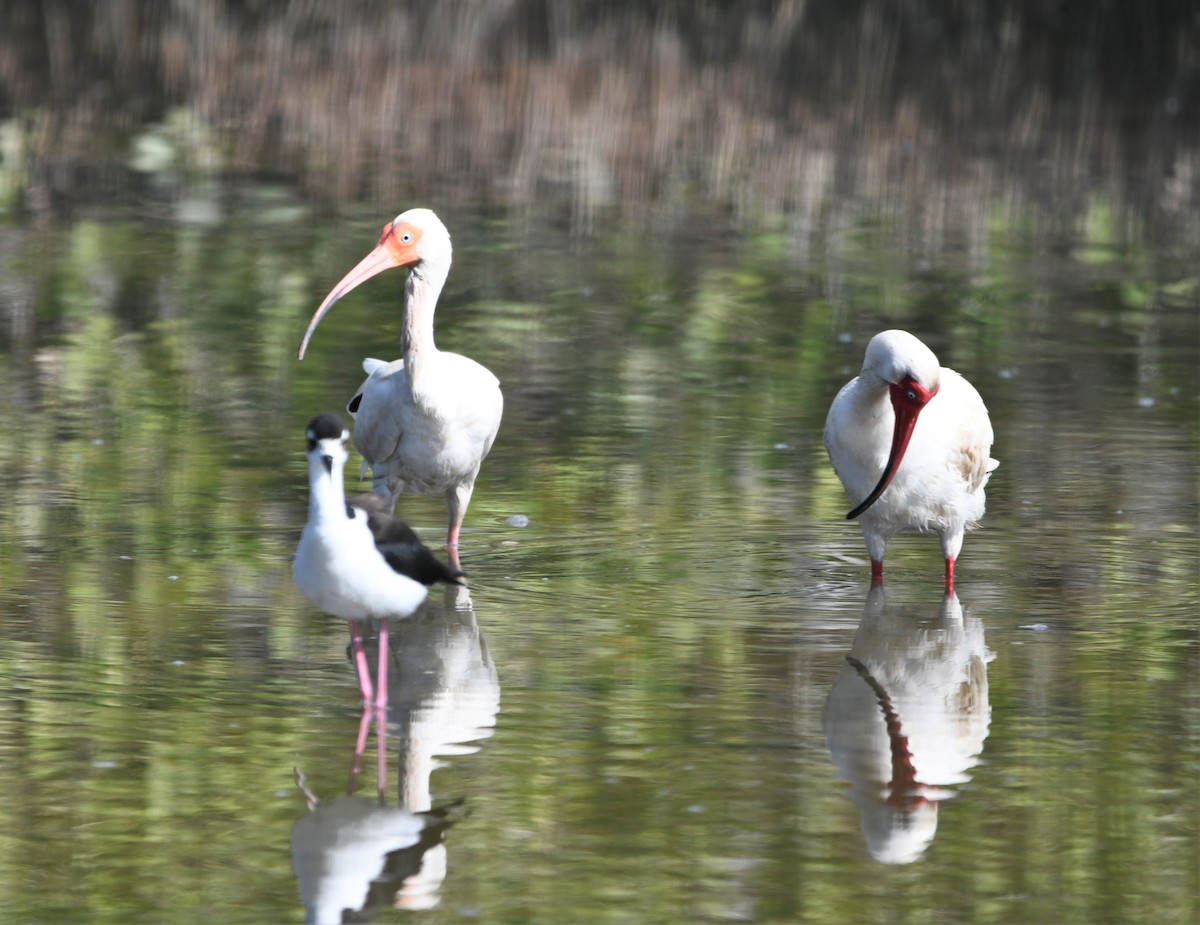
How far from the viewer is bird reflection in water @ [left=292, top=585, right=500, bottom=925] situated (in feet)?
18.3

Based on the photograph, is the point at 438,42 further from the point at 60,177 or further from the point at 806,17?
the point at 60,177

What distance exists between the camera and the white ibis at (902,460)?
8.68 m

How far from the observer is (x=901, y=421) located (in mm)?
8562

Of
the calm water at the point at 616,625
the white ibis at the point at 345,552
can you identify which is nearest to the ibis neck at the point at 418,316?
the calm water at the point at 616,625

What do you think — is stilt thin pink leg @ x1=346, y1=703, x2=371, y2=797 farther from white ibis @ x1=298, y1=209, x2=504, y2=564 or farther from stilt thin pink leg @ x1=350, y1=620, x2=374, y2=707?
white ibis @ x1=298, y1=209, x2=504, y2=564

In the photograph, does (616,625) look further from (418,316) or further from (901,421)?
(418,316)

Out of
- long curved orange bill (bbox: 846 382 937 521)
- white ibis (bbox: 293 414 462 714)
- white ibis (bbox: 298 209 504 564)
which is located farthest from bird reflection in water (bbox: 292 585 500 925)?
long curved orange bill (bbox: 846 382 937 521)

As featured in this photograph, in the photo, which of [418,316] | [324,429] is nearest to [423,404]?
[418,316]

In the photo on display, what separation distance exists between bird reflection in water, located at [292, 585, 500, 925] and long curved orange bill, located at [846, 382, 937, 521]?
5.41ft

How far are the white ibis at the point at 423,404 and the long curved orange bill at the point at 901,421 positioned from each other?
1659 millimetres

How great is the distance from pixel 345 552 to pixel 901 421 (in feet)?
9.19

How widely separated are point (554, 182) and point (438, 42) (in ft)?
32.7

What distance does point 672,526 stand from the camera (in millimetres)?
9672

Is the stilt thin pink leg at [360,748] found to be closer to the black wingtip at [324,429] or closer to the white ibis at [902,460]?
the black wingtip at [324,429]
